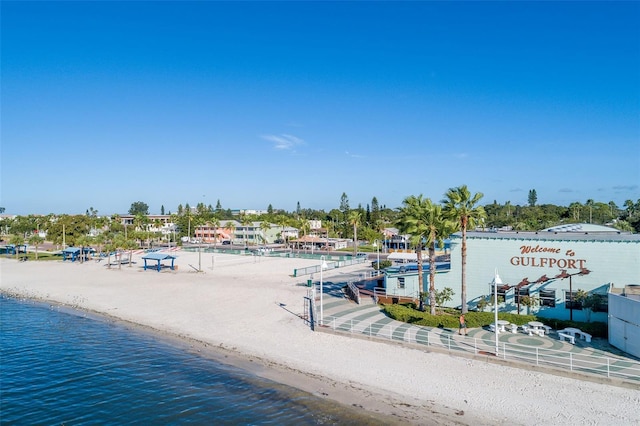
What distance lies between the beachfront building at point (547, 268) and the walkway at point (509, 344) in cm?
412

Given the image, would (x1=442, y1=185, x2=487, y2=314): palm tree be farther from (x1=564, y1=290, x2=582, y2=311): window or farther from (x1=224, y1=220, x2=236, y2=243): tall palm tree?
(x1=224, y1=220, x2=236, y2=243): tall palm tree

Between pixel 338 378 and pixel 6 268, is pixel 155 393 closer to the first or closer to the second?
pixel 338 378

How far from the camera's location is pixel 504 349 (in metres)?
22.9

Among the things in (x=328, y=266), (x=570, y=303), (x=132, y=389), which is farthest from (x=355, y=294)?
(x=328, y=266)

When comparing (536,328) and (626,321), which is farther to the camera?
(536,328)

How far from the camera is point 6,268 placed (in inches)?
2918

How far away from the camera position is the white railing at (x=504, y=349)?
20891 millimetres

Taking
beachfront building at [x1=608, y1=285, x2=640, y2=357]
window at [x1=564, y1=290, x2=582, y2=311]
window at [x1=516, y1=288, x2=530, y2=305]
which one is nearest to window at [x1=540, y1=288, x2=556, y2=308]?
window at [x1=564, y1=290, x2=582, y2=311]

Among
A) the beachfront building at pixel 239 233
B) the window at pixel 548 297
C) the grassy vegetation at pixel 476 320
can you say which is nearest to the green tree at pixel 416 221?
the grassy vegetation at pixel 476 320

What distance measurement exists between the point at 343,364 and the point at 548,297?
17568mm

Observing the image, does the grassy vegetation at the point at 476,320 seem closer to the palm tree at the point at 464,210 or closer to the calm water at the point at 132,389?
the palm tree at the point at 464,210

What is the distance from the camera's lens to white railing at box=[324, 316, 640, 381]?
822 inches

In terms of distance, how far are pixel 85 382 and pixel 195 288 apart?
83.7 feet

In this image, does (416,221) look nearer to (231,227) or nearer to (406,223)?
(406,223)
